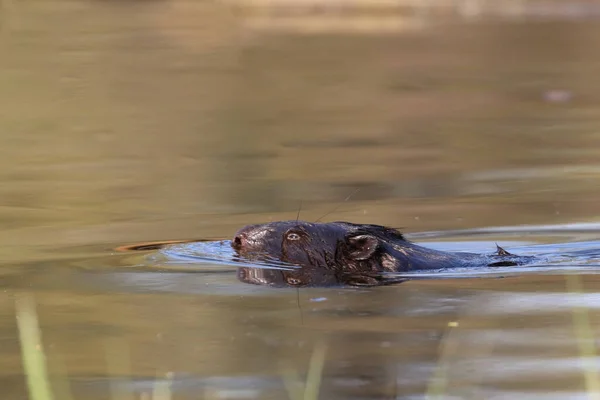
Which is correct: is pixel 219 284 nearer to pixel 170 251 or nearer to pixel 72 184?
pixel 170 251

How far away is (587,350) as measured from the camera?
564cm

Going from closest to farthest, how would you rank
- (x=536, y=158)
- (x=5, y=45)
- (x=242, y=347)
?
(x=242, y=347)
(x=536, y=158)
(x=5, y=45)

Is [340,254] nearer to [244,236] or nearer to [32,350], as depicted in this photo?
[244,236]

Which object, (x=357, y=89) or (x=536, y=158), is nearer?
(x=536, y=158)

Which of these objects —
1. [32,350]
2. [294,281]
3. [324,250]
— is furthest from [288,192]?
[32,350]

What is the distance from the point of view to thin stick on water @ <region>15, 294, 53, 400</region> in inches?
158

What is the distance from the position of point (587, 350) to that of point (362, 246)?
8.82 ft

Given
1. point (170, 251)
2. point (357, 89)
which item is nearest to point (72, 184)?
point (170, 251)

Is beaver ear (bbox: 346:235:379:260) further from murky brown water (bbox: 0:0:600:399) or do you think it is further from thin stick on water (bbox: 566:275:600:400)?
thin stick on water (bbox: 566:275:600:400)

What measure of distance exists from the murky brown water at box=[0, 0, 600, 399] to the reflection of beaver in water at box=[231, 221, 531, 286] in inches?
11.8

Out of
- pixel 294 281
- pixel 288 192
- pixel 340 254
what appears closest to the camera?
pixel 294 281

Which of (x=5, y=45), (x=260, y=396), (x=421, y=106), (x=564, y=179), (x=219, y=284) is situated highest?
(x=5, y=45)

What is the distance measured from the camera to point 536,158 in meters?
13.2

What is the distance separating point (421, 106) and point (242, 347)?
11.9 metres
